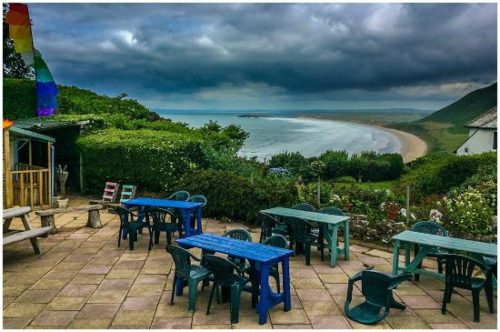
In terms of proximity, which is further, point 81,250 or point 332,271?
point 81,250

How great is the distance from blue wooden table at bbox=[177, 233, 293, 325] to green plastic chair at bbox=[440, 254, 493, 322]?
1952 millimetres

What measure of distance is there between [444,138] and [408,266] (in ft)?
222

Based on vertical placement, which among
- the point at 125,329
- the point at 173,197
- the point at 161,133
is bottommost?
the point at 125,329

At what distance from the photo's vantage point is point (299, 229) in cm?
822

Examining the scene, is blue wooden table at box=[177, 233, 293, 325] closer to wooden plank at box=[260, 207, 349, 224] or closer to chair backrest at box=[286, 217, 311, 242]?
chair backrest at box=[286, 217, 311, 242]

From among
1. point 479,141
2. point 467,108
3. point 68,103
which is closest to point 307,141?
point 479,141

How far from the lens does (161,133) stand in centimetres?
1580

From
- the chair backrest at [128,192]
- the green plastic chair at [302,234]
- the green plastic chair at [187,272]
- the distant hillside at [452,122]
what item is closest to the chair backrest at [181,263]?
the green plastic chair at [187,272]

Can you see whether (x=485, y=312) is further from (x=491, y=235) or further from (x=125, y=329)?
(x=125, y=329)

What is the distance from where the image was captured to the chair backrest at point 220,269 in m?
5.70

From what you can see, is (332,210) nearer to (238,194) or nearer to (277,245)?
(277,245)

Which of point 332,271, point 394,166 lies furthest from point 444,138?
point 332,271

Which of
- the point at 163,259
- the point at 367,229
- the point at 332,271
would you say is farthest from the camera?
the point at 367,229

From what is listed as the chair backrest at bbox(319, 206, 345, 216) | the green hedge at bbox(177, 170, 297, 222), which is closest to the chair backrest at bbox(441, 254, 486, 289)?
the chair backrest at bbox(319, 206, 345, 216)
